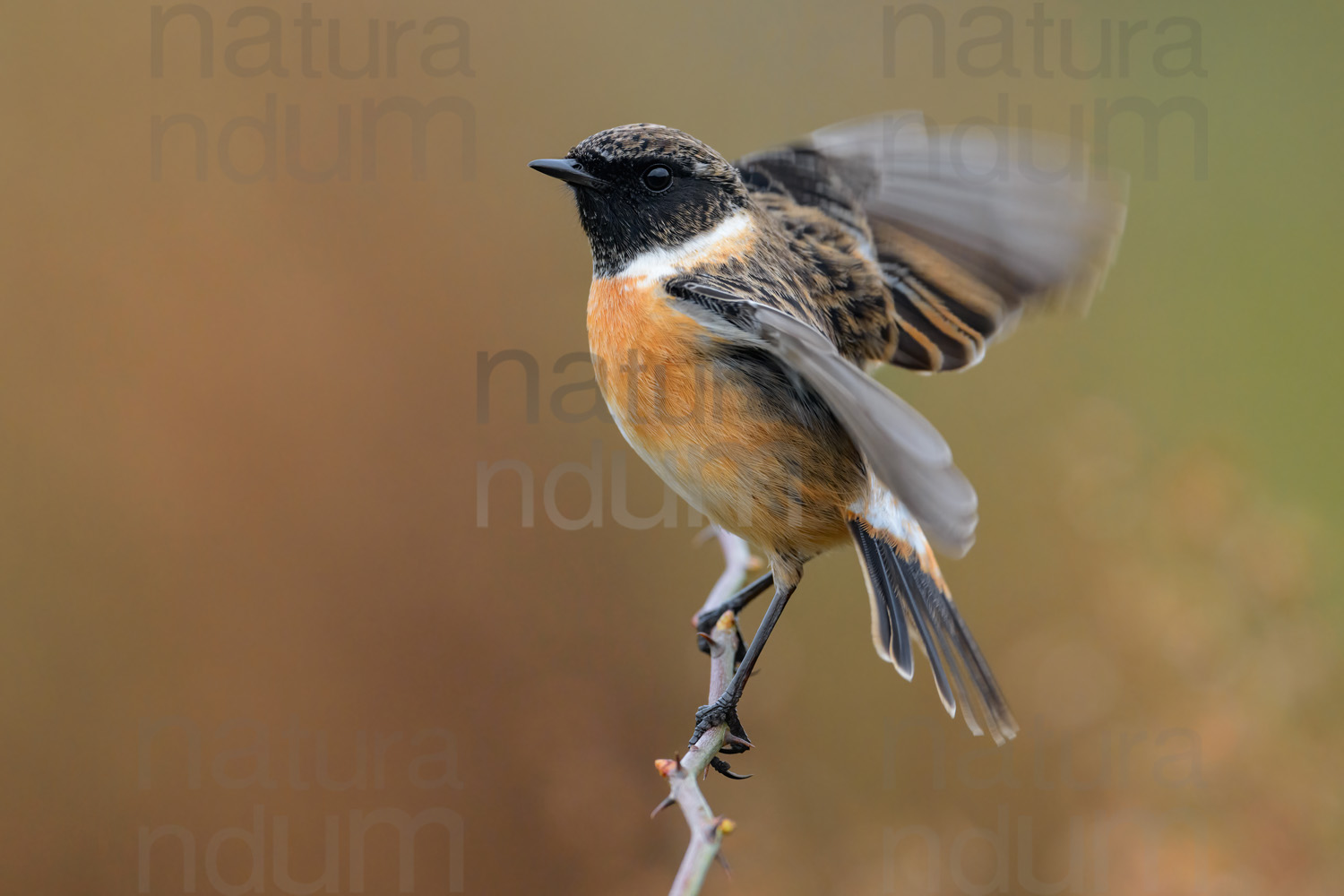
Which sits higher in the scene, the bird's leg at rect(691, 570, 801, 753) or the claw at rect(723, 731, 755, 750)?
the bird's leg at rect(691, 570, 801, 753)

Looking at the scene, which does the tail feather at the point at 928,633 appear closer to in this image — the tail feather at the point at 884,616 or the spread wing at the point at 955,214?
the tail feather at the point at 884,616

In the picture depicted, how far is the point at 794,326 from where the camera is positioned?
8.34 ft

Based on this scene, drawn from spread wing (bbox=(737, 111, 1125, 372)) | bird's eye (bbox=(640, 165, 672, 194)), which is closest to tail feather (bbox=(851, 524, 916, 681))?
spread wing (bbox=(737, 111, 1125, 372))

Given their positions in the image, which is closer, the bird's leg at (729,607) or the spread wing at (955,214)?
the bird's leg at (729,607)

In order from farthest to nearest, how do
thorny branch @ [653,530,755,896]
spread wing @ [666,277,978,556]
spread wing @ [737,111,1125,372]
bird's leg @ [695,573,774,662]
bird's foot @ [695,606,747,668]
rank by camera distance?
spread wing @ [737,111,1125,372], bird's leg @ [695,573,774,662], bird's foot @ [695,606,747,668], spread wing @ [666,277,978,556], thorny branch @ [653,530,755,896]

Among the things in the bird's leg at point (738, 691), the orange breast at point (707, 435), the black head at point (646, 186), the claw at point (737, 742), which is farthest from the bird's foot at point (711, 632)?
the black head at point (646, 186)

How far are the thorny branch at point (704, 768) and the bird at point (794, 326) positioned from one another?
0.08 meters

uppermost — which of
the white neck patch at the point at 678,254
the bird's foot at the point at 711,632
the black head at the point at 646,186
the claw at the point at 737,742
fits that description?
the black head at the point at 646,186

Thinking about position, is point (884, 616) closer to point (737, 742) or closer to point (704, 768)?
point (737, 742)

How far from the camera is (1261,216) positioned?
5.27 meters

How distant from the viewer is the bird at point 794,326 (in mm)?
2961

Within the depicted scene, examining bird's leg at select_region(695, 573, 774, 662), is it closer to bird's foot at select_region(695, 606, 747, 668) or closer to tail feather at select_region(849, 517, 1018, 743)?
bird's foot at select_region(695, 606, 747, 668)

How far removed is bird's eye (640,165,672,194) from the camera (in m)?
3.20

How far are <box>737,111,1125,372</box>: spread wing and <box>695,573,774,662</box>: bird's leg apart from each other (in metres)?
0.90
